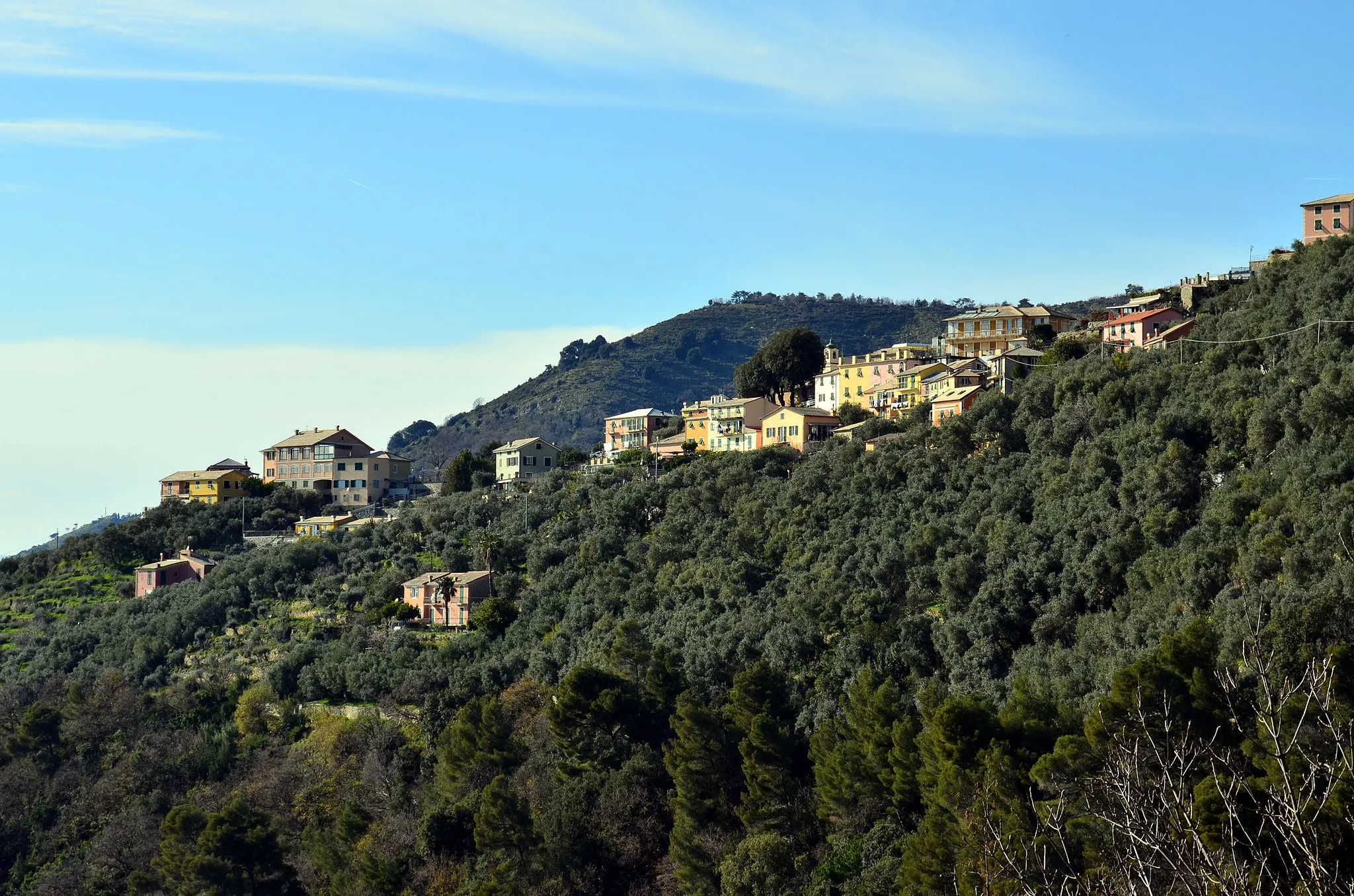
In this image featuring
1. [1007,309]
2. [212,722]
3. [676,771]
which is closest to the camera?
[676,771]

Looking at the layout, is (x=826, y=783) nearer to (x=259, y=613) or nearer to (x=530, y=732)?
(x=530, y=732)

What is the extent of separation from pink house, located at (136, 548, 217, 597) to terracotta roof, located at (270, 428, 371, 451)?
14.1 m

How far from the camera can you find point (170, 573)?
7881 cm

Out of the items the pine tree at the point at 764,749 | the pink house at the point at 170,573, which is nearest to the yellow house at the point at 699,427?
the pink house at the point at 170,573

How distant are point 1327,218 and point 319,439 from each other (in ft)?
184

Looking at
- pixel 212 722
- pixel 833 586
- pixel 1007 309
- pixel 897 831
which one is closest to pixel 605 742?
pixel 833 586

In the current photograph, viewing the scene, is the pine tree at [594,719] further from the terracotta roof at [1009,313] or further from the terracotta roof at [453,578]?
the terracotta roof at [1009,313]

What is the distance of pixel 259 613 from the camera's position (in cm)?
7050

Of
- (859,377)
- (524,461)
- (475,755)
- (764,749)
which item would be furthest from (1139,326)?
(524,461)

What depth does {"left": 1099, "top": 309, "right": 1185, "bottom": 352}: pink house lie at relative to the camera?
64.6m

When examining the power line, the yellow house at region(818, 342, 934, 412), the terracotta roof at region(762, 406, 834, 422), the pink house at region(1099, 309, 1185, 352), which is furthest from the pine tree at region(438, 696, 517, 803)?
the yellow house at region(818, 342, 934, 412)

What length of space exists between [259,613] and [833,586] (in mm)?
30325

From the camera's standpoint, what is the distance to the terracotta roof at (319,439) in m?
92.8

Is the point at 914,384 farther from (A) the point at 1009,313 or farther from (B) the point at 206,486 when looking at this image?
(B) the point at 206,486
